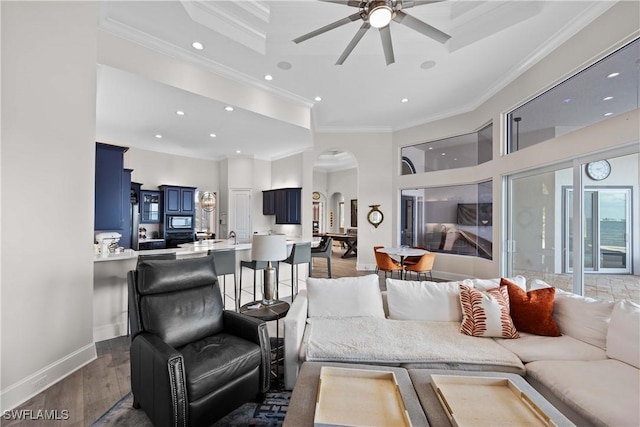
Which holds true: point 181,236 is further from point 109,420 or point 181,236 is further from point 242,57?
Answer: point 109,420

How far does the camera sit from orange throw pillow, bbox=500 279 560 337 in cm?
213

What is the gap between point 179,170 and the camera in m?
7.58

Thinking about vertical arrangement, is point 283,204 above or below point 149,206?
above

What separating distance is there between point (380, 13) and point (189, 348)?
3.10 meters

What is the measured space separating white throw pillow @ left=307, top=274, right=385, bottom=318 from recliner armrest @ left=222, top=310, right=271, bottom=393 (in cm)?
63

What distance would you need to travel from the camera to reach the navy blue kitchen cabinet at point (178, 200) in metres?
7.01

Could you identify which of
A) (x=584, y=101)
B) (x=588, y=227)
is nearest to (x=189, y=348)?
(x=588, y=227)

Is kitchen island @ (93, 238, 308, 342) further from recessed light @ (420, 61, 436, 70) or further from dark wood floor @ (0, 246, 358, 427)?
recessed light @ (420, 61, 436, 70)

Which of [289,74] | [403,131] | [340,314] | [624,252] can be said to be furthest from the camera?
[403,131]

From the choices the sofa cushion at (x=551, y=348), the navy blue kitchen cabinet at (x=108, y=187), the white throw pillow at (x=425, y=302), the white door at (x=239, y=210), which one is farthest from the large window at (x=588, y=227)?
the white door at (x=239, y=210)

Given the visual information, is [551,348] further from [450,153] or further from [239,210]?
[239,210]

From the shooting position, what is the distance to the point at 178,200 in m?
7.20

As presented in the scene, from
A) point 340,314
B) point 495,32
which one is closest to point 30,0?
point 340,314

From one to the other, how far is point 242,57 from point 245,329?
3605 mm
